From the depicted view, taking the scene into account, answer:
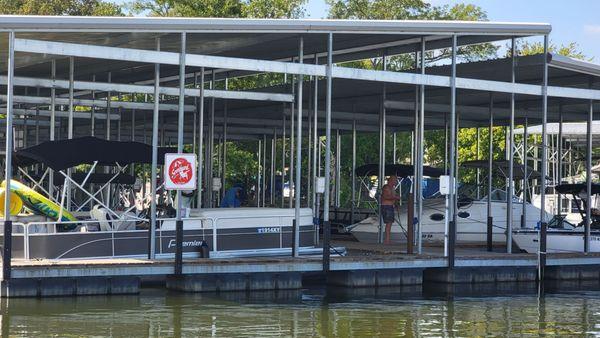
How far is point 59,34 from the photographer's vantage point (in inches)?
789

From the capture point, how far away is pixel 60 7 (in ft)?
189

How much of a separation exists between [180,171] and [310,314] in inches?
129

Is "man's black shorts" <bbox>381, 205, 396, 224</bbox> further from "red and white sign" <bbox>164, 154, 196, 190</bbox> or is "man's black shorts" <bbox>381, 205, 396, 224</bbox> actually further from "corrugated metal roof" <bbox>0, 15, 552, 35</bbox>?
"red and white sign" <bbox>164, 154, 196, 190</bbox>

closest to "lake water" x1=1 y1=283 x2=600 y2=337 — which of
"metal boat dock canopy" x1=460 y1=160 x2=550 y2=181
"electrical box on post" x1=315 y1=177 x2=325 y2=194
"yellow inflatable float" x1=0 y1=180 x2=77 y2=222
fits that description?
"electrical box on post" x1=315 y1=177 x2=325 y2=194

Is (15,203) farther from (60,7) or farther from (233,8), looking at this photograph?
(60,7)

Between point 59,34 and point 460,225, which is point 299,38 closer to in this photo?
point 59,34

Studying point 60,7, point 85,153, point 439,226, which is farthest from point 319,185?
point 60,7

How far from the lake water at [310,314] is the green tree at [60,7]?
118ft

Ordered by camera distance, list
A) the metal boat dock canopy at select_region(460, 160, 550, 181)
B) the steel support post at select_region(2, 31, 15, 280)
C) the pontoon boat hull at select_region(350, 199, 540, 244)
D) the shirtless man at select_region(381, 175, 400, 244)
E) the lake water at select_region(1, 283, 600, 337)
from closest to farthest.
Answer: the lake water at select_region(1, 283, 600, 337), the steel support post at select_region(2, 31, 15, 280), the shirtless man at select_region(381, 175, 400, 244), the pontoon boat hull at select_region(350, 199, 540, 244), the metal boat dock canopy at select_region(460, 160, 550, 181)

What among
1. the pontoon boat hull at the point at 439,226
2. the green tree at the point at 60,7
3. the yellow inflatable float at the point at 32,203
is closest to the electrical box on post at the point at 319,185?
the yellow inflatable float at the point at 32,203

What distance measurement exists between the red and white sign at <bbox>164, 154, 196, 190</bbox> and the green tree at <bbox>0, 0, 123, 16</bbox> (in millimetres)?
36133

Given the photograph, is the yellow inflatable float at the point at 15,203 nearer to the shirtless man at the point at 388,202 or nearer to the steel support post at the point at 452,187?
the steel support post at the point at 452,187

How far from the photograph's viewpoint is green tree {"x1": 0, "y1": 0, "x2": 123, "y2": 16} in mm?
55156

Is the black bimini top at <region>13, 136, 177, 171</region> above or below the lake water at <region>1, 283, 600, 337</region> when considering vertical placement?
above
